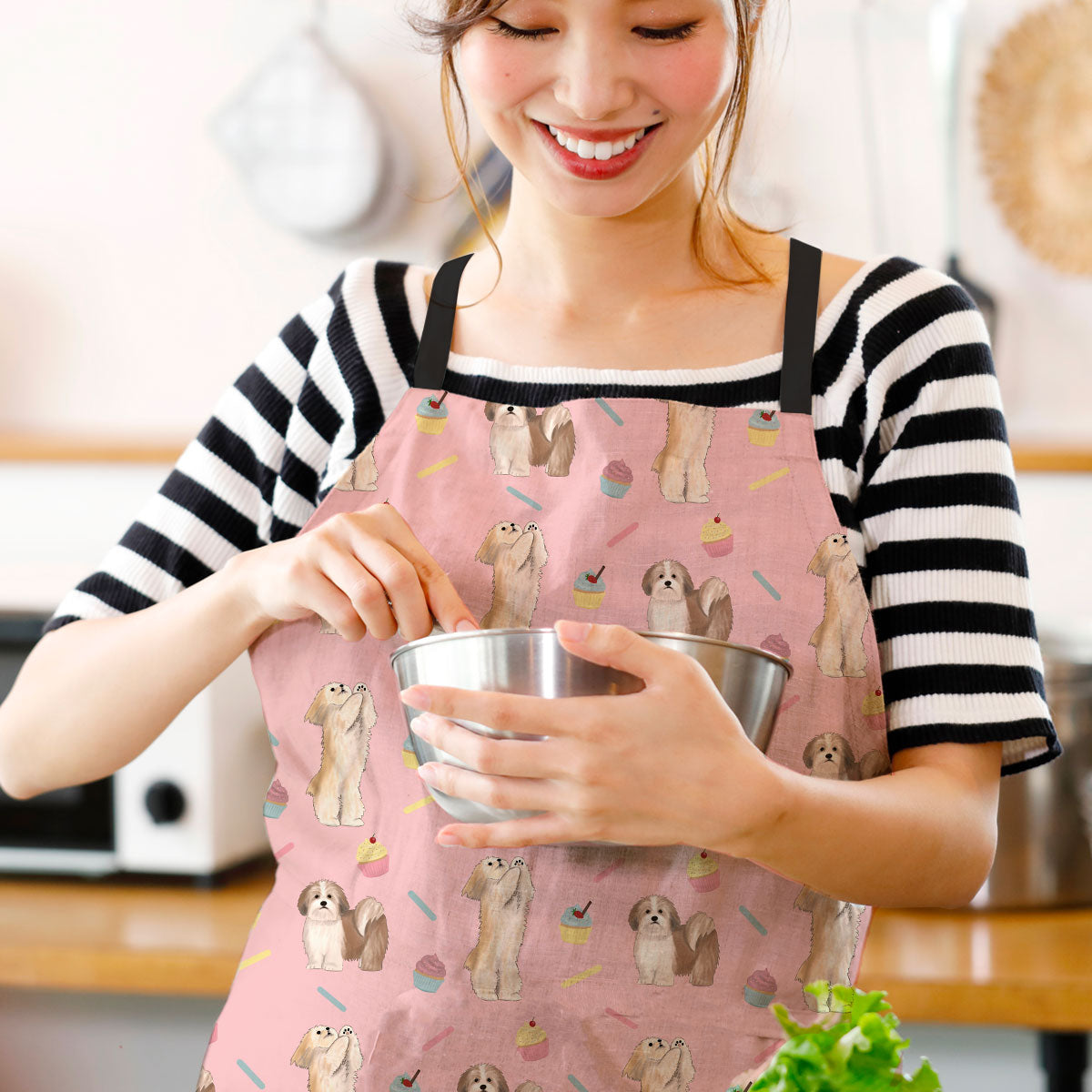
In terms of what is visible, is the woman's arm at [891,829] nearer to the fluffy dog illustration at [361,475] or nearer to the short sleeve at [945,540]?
the short sleeve at [945,540]

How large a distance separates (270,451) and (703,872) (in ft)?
1.54

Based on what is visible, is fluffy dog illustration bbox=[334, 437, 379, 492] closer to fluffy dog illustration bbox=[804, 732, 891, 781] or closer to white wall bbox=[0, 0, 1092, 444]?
fluffy dog illustration bbox=[804, 732, 891, 781]

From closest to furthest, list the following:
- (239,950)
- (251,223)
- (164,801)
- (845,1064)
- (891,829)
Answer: (845,1064), (891,829), (239,950), (164,801), (251,223)

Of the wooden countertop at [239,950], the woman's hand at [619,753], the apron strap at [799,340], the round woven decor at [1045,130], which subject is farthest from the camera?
the round woven decor at [1045,130]

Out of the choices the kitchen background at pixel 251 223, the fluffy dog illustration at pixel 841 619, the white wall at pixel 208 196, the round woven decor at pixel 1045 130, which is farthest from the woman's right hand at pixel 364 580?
the round woven decor at pixel 1045 130

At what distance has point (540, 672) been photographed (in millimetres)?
694

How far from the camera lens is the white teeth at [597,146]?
0.84 metres

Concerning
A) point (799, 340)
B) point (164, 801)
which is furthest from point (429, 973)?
point (164, 801)

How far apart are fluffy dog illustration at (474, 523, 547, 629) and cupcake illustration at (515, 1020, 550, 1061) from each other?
0.28 m

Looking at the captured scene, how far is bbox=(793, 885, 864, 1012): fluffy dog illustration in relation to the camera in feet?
2.84

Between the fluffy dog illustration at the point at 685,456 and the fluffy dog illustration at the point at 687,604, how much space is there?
2.5 inches

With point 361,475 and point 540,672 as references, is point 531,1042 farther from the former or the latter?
point 361,475

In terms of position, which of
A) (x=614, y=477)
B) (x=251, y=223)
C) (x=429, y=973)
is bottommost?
(x=429, y=973)

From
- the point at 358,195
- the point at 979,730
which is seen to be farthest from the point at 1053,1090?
the point at 358,195
